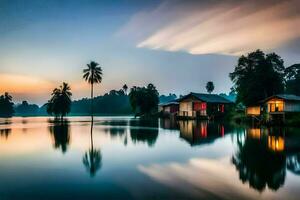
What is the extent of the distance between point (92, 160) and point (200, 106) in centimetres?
5880

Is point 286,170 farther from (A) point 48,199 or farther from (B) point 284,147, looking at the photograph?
(A) point 48,199

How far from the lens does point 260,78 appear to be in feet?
188

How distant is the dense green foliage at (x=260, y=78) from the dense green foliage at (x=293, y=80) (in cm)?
2022

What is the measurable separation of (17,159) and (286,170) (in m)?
16.0

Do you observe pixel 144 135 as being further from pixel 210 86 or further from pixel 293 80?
pixel 210 86

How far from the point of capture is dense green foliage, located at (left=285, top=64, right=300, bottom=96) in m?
76.6

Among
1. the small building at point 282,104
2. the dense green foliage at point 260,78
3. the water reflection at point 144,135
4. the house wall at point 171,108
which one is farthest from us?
the house wall at point 171,108

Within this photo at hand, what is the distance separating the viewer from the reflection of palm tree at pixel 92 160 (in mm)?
15177

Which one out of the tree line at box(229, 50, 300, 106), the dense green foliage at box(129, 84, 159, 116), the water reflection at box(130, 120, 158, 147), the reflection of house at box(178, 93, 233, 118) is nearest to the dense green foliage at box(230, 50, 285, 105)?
the tree line at box(229, 50, 300, 106)

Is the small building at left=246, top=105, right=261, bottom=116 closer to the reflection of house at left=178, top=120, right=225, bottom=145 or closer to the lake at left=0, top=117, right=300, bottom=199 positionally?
the reflection of house at left=178, top=120, right=225, bottom=145

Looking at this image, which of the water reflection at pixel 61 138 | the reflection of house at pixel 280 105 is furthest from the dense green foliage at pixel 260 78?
the water reflection at pixel 61 138

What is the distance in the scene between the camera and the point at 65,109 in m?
97.6

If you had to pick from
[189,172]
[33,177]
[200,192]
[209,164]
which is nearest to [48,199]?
[33,177]

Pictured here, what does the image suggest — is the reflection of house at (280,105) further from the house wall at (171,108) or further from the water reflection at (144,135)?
the house wall at (171,108)
